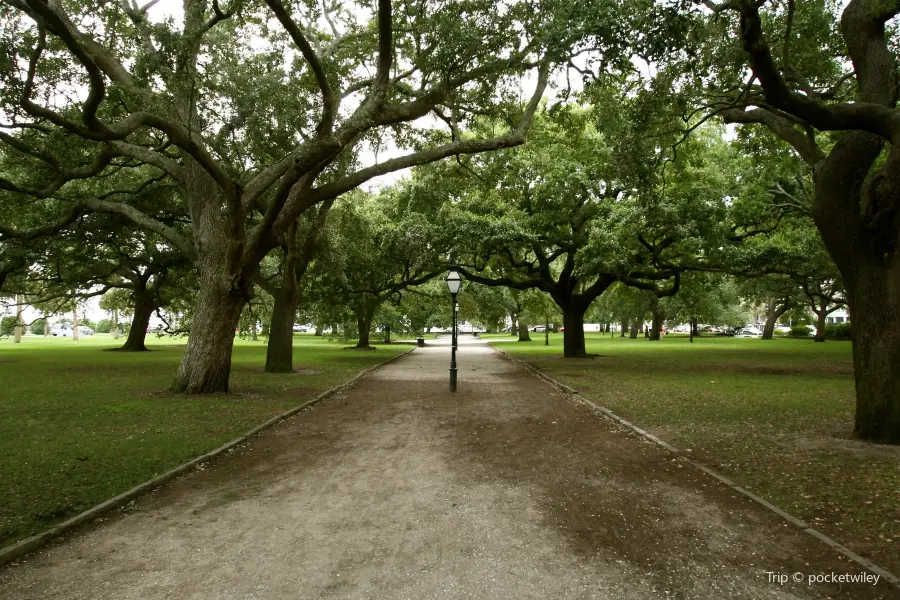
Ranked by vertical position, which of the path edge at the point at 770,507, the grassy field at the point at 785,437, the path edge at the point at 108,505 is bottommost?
the path edge at the point at 108,505

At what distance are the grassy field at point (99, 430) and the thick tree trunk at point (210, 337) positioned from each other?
2.02 feet

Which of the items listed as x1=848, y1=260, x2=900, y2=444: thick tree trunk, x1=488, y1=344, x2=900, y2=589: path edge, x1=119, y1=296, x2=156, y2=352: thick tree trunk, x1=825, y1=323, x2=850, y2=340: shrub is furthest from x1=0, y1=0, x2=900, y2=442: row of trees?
x1=825, y1=323, x2=850, y2=340: shrub

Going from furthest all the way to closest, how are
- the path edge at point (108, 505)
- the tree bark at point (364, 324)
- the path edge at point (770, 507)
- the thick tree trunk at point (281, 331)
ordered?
1. the tree bark at point (364, 324)
2. the thick tree trunk at point (281, 331)
3. the path edge at point (108, 505)
4. the path edge at point (770, 507)

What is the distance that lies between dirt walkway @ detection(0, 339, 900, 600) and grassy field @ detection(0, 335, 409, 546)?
647mm

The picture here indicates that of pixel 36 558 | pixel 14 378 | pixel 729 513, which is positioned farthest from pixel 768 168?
pixel 14 378

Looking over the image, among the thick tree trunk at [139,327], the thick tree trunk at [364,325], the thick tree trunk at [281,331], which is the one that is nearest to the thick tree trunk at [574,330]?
the thick tree trunk at [364,325]

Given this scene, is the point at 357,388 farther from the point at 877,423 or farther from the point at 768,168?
the point at 768,168

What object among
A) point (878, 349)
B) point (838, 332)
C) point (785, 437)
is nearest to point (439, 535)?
point (785, 437)

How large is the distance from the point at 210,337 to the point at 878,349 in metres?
12.4

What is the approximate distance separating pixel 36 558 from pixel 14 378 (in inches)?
631

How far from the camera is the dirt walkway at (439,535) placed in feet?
11.6

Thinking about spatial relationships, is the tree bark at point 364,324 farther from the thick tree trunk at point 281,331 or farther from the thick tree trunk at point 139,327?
the thick tree trunk at point 281,331

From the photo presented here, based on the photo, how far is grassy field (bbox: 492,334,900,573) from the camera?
189 inches

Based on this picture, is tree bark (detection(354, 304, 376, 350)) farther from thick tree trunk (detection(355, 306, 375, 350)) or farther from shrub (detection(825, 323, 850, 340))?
shrub (detection(825, 323, 850, 340))
